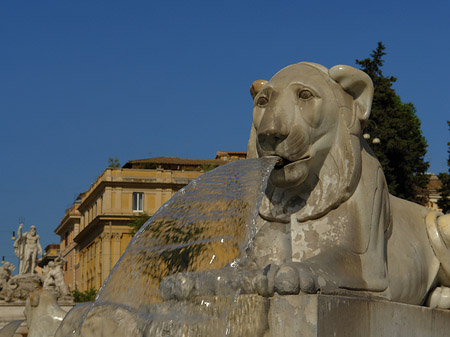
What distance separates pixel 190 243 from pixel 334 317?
148 cm

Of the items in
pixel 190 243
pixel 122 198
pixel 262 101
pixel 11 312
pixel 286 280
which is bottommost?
pixel 11 312

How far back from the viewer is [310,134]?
554 centimetres

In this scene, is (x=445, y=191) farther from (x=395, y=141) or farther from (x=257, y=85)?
(x=257, y=85)

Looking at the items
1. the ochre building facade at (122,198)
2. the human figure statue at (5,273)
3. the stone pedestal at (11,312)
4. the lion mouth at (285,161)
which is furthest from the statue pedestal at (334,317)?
the ochre building facade at (122,198)

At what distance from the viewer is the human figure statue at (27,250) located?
152 feet

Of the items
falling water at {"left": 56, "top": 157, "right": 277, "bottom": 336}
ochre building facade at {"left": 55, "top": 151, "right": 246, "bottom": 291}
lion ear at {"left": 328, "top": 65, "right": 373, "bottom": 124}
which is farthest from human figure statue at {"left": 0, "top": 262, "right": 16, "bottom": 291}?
lion ear at {"left": 328, "top": 65, "right": 373, "bottom": 124}

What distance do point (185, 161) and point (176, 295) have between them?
92124mm

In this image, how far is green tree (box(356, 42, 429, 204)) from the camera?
36.1m

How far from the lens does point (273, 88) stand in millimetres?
5648

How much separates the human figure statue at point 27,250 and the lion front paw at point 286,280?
139 ft

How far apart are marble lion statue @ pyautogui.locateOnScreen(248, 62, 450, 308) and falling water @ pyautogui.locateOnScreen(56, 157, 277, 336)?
185mm

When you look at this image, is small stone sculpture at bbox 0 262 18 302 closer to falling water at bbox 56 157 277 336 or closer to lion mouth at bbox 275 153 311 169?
falling water at bbox 56 157 277 336

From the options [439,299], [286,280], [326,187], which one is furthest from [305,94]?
[439,299]

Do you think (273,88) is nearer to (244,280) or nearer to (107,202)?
(244,280)
